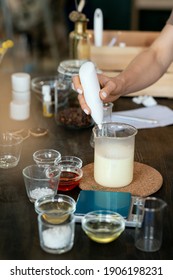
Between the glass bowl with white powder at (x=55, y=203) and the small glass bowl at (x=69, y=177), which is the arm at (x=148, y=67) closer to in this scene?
the small glass bowl at (x=69, y=177)

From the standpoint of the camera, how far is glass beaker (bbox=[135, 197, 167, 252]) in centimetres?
129

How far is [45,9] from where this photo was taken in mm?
4570

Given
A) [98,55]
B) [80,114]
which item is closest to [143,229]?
[80,114]

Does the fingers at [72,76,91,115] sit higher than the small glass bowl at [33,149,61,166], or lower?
higher

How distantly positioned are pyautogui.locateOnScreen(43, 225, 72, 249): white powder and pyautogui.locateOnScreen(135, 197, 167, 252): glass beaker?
0.54 feet

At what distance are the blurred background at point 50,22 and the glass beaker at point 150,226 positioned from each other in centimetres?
312

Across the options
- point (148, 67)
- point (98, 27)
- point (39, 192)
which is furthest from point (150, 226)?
point (98, 27)

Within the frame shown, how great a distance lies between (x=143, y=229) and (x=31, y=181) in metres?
0.35

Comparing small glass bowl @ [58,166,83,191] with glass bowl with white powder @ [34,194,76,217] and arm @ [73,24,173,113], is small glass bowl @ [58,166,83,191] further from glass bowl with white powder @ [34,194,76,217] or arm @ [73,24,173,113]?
arm @ [73,24,173,113]

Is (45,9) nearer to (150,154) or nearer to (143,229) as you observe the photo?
(150,154)

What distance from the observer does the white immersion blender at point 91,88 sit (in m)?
1.51

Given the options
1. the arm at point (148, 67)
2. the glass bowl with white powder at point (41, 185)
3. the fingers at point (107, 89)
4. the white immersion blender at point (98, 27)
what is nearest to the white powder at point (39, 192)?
the glass bowl with white powder at point (41, 185)

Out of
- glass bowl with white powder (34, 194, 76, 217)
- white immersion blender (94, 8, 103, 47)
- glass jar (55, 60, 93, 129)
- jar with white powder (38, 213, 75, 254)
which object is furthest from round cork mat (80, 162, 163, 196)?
white immersion blender (94, 8, 103, 47)
